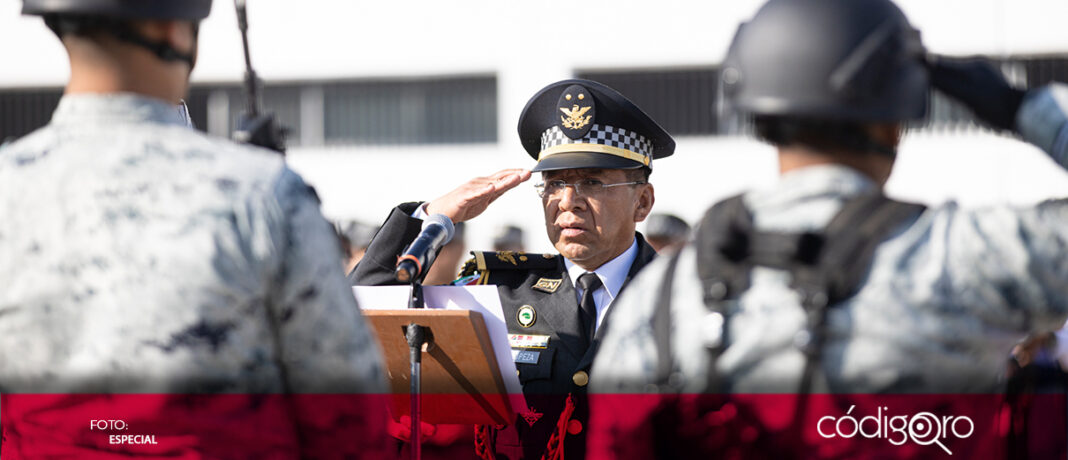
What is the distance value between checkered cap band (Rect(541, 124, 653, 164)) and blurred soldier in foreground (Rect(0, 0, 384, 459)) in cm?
208

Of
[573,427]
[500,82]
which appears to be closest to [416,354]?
[573,427]

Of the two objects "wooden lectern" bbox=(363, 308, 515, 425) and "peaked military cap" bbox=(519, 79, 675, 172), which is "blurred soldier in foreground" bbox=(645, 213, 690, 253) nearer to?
"peaked military cap" bbox=(519, 79, 675, 172)

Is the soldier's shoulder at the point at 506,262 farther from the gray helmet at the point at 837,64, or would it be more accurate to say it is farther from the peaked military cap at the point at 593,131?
the gray helmet at the point at 837,64

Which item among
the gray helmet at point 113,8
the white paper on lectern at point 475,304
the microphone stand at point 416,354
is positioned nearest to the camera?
the gray helmet at point 113,8

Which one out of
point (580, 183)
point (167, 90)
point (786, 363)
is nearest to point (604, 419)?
point (786, 363)

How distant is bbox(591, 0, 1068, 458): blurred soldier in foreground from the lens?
6.44ft

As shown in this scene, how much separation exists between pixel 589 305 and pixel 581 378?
0.35 metres

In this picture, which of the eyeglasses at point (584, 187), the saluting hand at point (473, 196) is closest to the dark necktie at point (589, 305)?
the eyeglasses at point (584, 187)

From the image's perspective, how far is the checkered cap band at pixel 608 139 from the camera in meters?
4.12

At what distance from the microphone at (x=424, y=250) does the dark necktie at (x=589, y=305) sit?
719mm

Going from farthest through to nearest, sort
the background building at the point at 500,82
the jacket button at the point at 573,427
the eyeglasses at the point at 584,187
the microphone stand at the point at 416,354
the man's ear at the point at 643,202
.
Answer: the background building at the point at 500,82 → the man's ear at the point at 643,202 → the eyeglasses at the point at 584,187 → the jacket button at the point at 573,427 → the microphone stand at the point at 416,354

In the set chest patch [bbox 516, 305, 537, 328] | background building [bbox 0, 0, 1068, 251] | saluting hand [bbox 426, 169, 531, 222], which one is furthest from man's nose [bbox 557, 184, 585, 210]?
background building [bbox 0, 0, 1068, 251]

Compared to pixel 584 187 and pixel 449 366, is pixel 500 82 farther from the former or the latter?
pixel 449 366

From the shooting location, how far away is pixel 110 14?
2.08m
